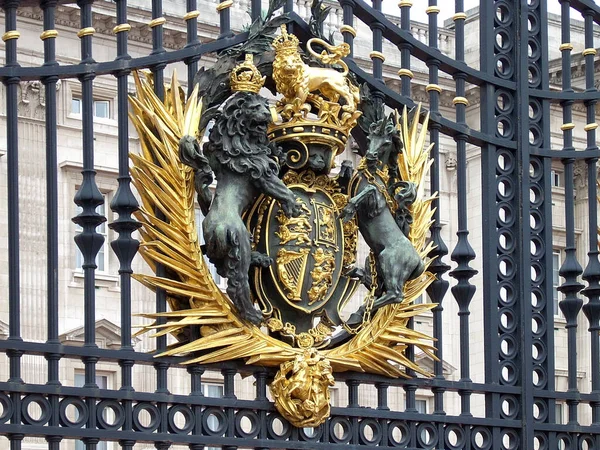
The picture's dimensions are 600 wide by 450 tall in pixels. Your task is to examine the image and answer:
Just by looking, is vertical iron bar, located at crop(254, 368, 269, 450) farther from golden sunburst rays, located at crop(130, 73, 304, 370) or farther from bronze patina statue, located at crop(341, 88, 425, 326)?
bronze patina statue, located at crop(341, 88, 425, 326)

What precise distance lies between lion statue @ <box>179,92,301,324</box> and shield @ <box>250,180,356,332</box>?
5.7 inches

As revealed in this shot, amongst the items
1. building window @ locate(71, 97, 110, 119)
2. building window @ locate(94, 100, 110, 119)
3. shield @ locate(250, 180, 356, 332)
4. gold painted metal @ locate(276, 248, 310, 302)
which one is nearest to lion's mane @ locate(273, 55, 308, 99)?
shield @ locate(250, 180, 356, 332)

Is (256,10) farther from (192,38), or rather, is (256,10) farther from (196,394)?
(196,394)

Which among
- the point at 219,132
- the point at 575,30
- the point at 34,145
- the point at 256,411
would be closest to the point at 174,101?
the point at 219,132

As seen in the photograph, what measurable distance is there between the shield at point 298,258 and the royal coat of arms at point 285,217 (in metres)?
0.01

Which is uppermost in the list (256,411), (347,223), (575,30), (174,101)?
(575,30)

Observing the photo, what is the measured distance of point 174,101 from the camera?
1434 cm

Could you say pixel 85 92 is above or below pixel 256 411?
above

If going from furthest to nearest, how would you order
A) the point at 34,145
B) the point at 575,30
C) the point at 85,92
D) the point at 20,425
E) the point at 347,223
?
the point at 575,30 < the point at 34,145 < the point at 347,223 < the point at 85,92 < the point at 20,425

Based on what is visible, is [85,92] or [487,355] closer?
[85,92]

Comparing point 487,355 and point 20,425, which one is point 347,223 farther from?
point 20,425

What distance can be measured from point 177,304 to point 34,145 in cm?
1308

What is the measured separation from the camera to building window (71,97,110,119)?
92.0 ft

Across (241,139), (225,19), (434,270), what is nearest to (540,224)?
(434,270)
